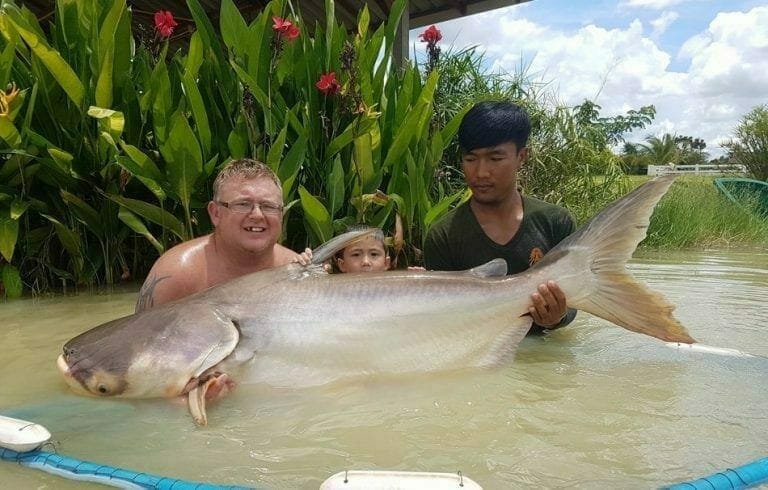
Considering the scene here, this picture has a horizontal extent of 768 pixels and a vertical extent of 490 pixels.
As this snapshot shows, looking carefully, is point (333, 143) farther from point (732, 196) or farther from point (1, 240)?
point (732, 196)

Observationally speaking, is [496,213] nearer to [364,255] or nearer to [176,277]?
[364,255]

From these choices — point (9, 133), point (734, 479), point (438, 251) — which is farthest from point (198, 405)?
point (9, 133)

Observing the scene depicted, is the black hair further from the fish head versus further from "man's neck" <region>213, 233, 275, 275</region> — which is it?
the fish head

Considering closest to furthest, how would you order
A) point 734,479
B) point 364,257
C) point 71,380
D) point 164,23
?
point 734,479 → point 71,380 → point 364,257 → point 164,23

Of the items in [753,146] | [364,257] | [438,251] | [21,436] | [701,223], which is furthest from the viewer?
[753,146]

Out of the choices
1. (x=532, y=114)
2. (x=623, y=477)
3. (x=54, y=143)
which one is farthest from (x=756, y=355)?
(x=532, y=114)

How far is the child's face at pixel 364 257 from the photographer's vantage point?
11.9ft

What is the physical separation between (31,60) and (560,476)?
14.6 feet

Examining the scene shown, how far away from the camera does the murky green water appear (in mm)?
1822

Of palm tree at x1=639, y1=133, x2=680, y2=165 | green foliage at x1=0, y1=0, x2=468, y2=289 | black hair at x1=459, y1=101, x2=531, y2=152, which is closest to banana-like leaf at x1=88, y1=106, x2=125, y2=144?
green foliage at x1=0, y1=0, x2=468, y2=289

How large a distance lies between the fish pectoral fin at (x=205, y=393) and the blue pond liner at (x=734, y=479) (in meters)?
1.43

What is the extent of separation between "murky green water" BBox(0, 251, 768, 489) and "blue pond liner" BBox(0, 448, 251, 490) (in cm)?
3

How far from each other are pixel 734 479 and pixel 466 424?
33.0 inches

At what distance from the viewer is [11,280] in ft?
14.5
